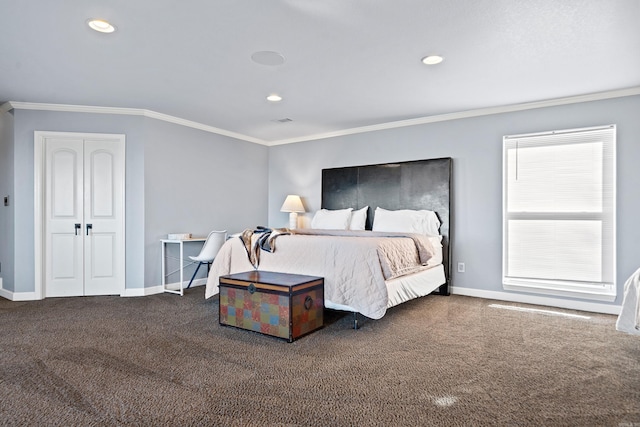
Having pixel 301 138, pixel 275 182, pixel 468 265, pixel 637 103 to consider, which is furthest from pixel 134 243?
pixel 637 103

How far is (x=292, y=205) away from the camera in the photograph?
579 centimetres

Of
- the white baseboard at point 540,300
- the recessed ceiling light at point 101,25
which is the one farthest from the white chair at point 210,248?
the white baseboard at point 540,300

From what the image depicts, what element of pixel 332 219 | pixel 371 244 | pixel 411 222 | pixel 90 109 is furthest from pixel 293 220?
pixel 90 109

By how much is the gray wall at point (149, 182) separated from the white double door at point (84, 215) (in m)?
0.13

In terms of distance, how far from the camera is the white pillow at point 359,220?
5.05 m

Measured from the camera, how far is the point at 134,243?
180 inches

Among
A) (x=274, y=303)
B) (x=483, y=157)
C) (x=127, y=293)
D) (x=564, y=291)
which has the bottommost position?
(x=127, y=293)

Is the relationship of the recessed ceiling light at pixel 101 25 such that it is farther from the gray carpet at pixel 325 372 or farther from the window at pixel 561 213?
the window at pixel 561 213

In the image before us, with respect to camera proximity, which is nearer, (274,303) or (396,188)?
(274,303)

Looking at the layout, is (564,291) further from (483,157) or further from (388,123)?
(388,123)

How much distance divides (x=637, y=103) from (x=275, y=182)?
4764 millimetres

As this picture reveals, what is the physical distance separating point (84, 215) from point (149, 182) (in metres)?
0.85

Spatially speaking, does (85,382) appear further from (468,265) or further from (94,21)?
(468,265)

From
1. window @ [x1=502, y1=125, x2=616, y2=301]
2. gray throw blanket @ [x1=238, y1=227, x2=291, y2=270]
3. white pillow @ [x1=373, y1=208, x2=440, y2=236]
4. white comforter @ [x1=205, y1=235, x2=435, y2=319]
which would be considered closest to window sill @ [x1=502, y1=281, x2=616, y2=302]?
window @ [x1=502, y1=125, x2=616, y2=301]
